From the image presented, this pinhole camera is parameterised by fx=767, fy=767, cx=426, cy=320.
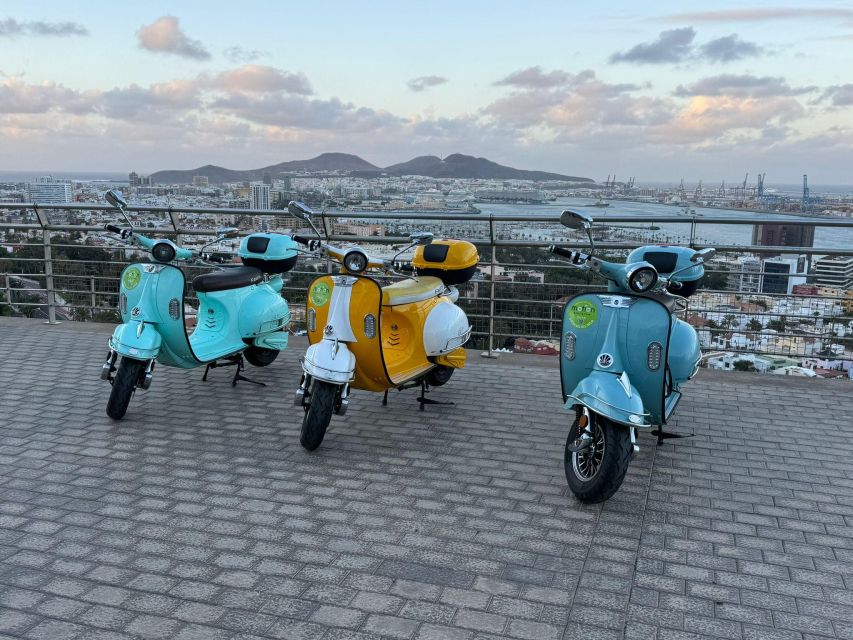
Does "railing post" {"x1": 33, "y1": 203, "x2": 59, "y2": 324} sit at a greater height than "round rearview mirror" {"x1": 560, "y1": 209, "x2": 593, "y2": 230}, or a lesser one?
lesser

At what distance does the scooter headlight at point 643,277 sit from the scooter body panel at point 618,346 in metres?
0.10

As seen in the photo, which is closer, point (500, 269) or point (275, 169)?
point (500, 269)

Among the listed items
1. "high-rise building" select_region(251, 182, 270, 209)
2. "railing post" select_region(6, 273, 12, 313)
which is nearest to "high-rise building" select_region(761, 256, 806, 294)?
"high-rise building" select_region(251, 182, 270, 209)

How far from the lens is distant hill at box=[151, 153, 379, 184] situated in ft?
30.6

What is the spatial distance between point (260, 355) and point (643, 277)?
3484mm

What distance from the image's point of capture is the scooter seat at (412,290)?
5074mm

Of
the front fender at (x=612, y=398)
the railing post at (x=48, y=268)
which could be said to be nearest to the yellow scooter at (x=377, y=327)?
the front fender at (x=612, y=398)

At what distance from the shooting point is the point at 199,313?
5.88m

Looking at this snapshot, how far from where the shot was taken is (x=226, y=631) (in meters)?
2.66

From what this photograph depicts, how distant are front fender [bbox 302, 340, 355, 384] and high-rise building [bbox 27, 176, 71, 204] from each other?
15.5 feet

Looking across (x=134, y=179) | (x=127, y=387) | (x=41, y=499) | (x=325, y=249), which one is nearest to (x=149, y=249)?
(x=127, y=387)

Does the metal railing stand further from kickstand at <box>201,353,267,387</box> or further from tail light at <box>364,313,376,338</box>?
tail light at <box>364,313,376,338</box>

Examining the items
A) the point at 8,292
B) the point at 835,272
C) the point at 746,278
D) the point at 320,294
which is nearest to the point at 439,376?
the point at 320,294

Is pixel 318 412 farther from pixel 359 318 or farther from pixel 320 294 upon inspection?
pixel 320 294
